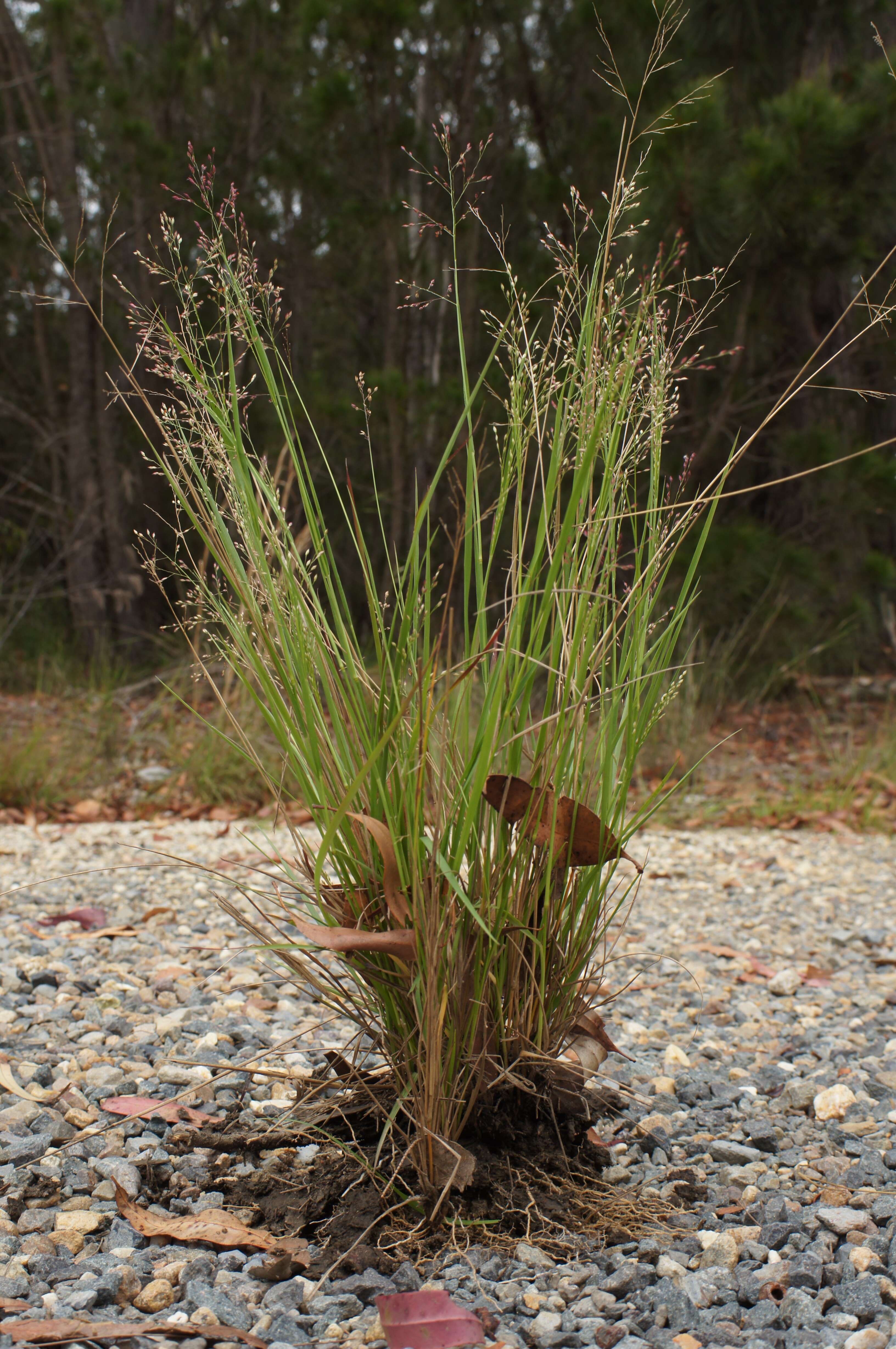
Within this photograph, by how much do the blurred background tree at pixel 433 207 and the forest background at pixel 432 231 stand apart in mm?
28

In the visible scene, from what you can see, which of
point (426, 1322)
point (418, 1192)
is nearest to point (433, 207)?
point (418, 1192)

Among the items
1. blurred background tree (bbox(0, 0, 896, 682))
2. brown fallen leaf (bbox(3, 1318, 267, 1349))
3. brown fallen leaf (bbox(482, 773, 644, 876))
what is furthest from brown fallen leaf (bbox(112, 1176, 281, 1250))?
blurred background tree (bbox(0, 0, 896, 682))

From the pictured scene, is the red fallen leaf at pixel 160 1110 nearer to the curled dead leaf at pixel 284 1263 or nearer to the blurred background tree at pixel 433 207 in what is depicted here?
the curled dead leaf at pixel 284 1263

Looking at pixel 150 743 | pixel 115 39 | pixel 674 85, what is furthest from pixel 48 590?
pixel 674 85

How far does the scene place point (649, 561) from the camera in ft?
3.95

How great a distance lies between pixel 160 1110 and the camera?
1496mm

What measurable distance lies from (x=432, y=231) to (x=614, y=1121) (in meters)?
7.13

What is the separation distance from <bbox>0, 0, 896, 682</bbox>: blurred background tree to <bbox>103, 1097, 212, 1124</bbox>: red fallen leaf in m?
4.04

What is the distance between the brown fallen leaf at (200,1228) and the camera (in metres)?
1.18

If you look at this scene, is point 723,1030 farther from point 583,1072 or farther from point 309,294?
point 309,294

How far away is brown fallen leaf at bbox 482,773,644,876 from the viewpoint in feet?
3.80


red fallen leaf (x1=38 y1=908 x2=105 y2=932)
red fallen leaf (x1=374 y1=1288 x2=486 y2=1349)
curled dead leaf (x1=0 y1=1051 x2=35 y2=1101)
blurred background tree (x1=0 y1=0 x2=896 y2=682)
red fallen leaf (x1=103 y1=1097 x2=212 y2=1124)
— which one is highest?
blurred background tree (x1=0 y1=0 x2=896 y2=682)

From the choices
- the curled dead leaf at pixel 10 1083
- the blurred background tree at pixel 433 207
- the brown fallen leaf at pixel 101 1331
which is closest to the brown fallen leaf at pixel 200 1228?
the brown fallen leaf at pixel 101 1331

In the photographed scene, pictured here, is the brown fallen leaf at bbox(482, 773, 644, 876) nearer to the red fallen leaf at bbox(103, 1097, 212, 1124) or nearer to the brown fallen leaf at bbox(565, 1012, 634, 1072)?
the brown fallen leaf at bbox(565, 1012, 634, 1072)
